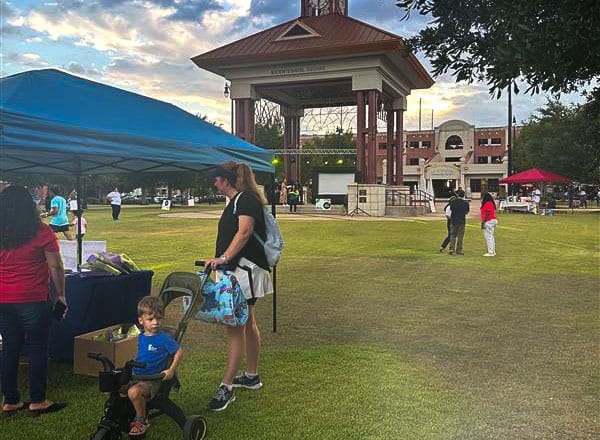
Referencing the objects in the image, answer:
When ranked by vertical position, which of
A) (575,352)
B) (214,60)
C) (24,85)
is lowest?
(575,352)

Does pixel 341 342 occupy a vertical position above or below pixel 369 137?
below

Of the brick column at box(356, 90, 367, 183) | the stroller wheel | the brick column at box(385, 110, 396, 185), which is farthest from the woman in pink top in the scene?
the brick column at box(385, 110, 396, 185)

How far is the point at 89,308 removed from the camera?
582 cm

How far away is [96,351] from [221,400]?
1.38 metres

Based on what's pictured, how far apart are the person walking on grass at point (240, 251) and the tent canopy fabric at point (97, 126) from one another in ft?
2.53

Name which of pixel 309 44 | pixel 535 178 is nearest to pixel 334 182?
pixel 309 44

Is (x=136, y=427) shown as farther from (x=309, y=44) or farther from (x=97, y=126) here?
(x=309, y=44)

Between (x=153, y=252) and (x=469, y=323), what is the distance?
10782 mm

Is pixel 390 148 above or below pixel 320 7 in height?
below

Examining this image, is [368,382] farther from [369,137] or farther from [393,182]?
[393,182]

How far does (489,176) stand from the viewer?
3428 inches

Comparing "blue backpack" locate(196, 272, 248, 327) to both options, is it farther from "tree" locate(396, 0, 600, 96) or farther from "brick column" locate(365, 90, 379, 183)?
"brick column" locate(365, 90, 379, 183)

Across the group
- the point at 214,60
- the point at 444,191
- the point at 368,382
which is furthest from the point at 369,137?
the point at 444,191

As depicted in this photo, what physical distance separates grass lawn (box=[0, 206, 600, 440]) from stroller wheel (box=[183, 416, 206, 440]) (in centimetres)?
17
